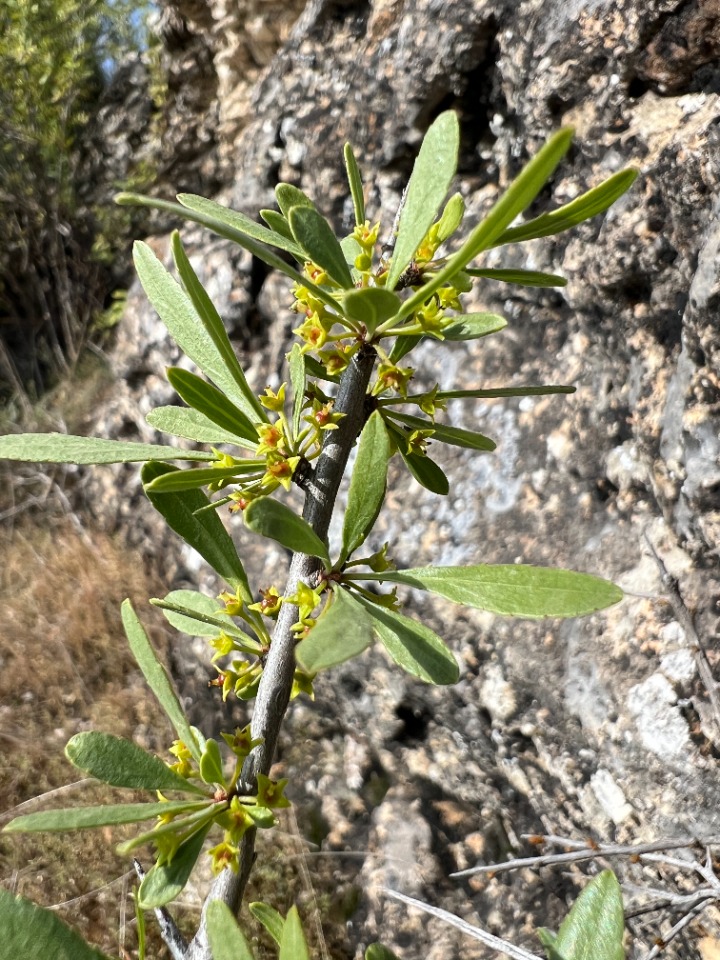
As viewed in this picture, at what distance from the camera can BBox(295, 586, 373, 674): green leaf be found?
0.25 metres

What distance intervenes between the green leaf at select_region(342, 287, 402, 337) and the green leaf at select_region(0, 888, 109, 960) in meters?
0.32

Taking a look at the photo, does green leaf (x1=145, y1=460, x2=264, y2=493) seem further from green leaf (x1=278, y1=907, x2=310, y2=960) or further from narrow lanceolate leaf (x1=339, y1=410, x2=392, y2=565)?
green leaf (x1=278, y1=907, x2=310, y2=960)

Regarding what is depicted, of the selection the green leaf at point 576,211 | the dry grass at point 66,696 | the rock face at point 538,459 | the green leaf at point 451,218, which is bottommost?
the dry grass at point 66,696

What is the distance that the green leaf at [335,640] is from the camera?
0.25 meters

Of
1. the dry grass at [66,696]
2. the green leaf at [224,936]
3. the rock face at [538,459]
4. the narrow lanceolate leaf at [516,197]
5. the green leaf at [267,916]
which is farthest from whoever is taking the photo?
the dry grass at [66,696]

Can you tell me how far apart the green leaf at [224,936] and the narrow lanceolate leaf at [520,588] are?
180mm

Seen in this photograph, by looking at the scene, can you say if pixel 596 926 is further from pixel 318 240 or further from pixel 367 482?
pixel 318 240

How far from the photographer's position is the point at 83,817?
0.31 m

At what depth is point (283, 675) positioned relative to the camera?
1.22 ft

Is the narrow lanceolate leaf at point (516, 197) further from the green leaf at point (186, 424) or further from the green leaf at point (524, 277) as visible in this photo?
the green leaf at point (186, 424)

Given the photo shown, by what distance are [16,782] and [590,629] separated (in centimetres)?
152

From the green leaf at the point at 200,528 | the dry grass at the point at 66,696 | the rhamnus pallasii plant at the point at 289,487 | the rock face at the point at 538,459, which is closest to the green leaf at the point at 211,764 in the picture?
the rhamnus pallasii plant at the point at 289,487

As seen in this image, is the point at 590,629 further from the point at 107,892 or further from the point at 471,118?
the point at 107,892

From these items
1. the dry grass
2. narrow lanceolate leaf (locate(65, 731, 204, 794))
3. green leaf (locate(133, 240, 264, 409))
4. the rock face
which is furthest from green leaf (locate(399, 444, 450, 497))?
the dry grass
